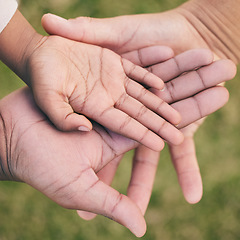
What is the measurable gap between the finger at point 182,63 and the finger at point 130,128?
1.35 feet

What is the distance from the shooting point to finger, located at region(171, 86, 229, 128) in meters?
1.55

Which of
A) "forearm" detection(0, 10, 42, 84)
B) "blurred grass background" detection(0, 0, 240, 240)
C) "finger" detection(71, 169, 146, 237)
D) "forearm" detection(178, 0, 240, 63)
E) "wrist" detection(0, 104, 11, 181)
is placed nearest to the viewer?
"finger" detection(71, 169, 146, 237)

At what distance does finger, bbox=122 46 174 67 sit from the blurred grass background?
0.90 metres

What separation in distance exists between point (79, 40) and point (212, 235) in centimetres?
164

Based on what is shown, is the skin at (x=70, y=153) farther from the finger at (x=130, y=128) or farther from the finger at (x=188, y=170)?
the finger at (x=188, y=170)

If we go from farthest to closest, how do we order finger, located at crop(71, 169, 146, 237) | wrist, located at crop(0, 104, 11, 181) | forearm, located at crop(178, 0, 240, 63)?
forearm, located at crop(178, 0, 240, 63) → wrist, located at crop(0, 104, 11, 181) → finger, located at crop(71, 169, 146, 237)

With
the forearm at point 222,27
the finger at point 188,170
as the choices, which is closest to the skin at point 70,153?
the finger at point 188,170

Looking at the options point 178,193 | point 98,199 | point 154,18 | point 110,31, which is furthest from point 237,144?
point 98,199

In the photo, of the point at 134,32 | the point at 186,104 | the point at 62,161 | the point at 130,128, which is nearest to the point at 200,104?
the point at 186,104

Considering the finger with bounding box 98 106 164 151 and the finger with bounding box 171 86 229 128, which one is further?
the finger with bounding box 171 86 229 128

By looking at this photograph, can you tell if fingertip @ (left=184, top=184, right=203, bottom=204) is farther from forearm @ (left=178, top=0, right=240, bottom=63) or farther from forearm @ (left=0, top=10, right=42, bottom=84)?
forearm @ (left=0, top=10, right=42, bottom=84)

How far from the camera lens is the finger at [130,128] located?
4.57ft

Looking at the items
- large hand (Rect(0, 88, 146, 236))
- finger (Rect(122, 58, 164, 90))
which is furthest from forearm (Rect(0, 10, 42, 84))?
finger (Rect(122, 58, 164, 90))

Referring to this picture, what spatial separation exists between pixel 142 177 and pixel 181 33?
0.94 m
